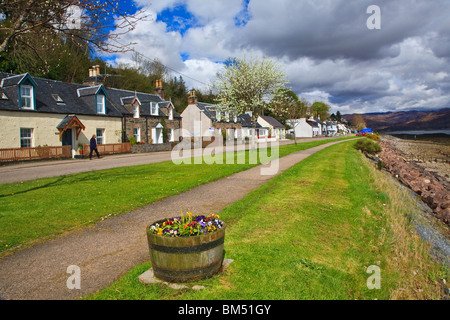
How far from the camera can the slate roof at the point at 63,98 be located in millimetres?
23797

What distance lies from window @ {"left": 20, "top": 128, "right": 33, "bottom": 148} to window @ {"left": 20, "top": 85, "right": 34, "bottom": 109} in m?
1.95

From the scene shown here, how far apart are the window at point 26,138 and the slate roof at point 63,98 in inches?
68.0

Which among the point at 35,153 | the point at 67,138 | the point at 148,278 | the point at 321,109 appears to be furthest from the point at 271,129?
the point at 321,109

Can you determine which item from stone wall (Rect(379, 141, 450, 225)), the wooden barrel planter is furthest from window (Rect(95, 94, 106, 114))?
the wooden barrel planter

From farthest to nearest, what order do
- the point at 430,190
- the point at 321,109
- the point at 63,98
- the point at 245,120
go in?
the point at 321,109, the point at 245,120, the point at 63,98, the point at 430,190

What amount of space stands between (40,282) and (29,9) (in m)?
6.17

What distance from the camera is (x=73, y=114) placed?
1083 inches

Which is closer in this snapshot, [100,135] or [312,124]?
[100,135]

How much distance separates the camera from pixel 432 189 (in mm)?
16969

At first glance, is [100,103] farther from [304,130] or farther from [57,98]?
[304,130]

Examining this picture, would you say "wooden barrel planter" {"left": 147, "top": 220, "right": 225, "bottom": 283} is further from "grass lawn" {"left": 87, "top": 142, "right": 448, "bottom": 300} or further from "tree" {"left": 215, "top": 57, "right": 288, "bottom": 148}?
"tree" {"left": 215, "top": 57, "right": 288, "bottom": 148}

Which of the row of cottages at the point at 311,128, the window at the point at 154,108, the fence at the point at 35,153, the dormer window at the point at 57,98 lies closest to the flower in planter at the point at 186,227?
the fence at the point at 35,153

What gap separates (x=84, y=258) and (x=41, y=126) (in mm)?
24248

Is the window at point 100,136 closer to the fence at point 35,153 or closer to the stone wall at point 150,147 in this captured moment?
the stone wall at point 150,147
